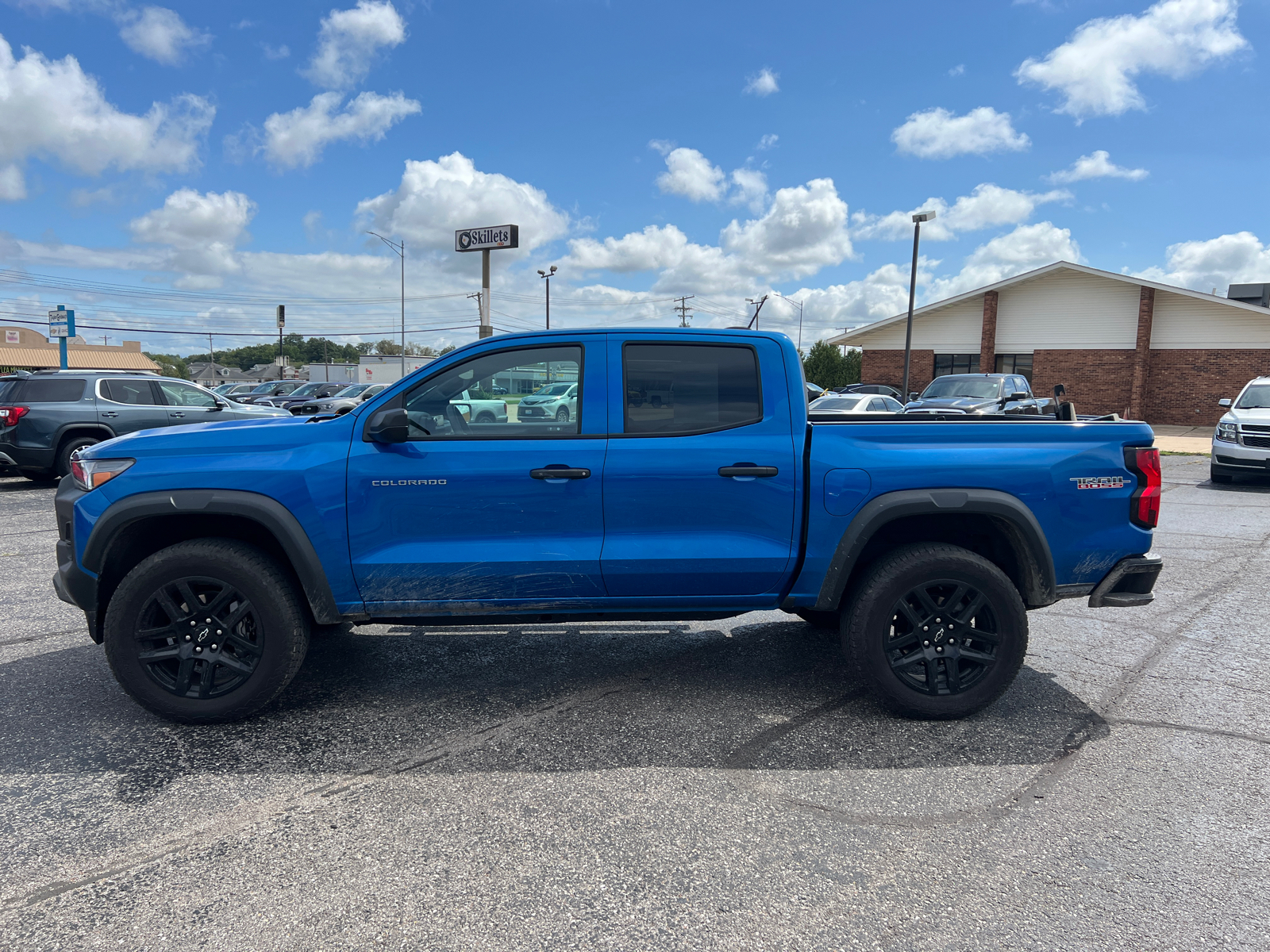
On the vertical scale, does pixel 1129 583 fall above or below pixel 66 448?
above

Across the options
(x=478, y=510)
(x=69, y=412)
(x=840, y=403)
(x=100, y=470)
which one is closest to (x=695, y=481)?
(x=478, y=510)

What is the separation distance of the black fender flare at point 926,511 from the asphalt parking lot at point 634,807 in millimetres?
719

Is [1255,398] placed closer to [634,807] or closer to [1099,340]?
[634,807]

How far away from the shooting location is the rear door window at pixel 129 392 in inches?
497

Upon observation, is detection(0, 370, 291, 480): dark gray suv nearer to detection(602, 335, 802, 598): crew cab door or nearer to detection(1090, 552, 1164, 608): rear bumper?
detection(602, 335, 802, 598): crew cab door

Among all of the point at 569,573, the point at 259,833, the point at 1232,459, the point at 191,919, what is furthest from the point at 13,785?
the point at 1232,459

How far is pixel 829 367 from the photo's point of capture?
53562 millimetres

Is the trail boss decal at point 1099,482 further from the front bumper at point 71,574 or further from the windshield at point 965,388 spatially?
the windshield at point 965,388

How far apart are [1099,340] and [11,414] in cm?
3414

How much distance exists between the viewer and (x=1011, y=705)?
416 centimetres

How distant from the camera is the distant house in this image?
257 ft

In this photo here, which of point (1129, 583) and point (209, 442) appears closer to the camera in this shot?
point (209, 442)

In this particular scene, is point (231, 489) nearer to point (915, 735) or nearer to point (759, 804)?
point (759, 804)

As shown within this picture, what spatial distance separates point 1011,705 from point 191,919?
3.64 metres
